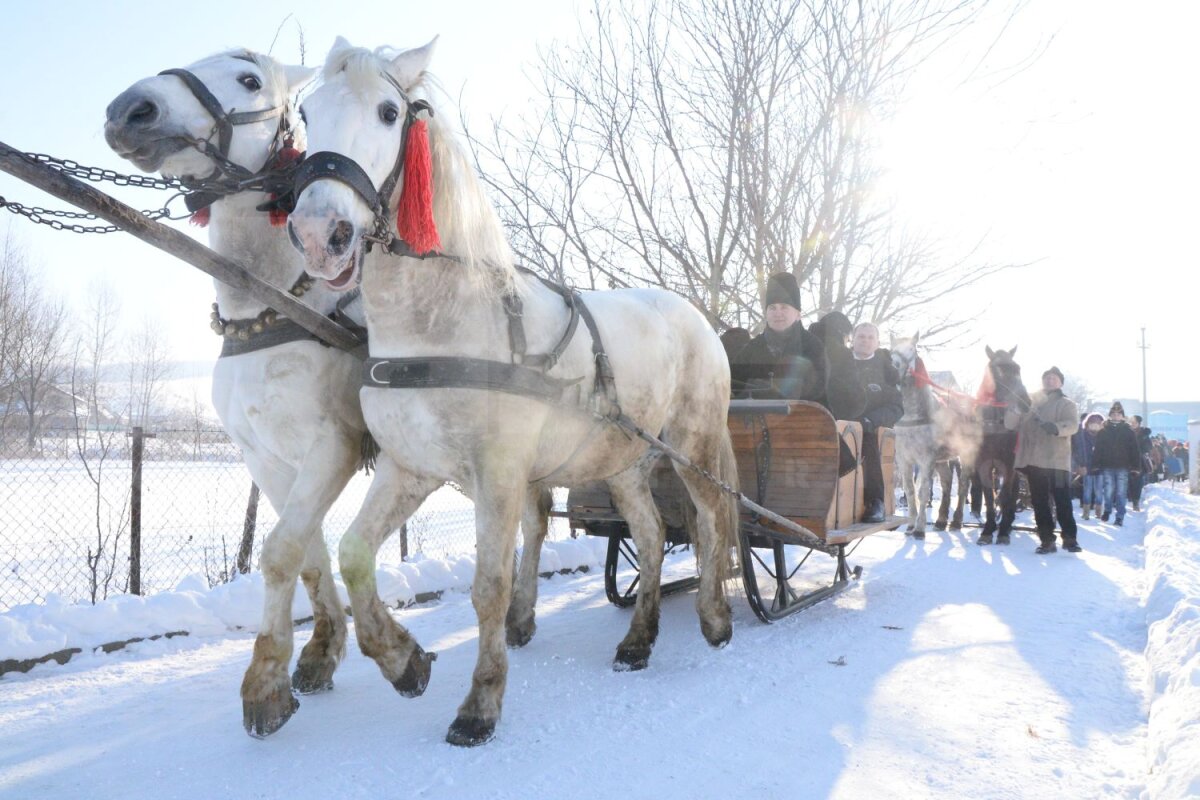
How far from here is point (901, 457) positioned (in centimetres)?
1062

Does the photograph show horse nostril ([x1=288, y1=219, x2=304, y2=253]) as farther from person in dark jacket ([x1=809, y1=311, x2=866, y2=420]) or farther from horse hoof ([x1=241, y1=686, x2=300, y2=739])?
person in dark jacket ([x1=809, y1=311, x2=866, y2=420])

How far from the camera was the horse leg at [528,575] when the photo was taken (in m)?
4.39

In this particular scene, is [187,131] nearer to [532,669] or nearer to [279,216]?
[279,216]

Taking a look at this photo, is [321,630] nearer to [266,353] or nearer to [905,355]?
[266,353]

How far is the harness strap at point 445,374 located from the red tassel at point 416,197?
404 mm

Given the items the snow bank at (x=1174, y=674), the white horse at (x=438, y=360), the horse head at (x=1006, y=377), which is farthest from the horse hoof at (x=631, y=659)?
the horse head at (x=1006, y=377)

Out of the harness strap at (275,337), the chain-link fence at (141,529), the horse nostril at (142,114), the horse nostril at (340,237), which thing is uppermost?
the horse nostril at (142,114)

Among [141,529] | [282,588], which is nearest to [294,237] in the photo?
[282,588]

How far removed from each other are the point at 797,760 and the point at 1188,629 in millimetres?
2580

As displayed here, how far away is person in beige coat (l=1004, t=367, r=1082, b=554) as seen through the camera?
344 inches

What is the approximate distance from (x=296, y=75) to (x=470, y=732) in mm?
2728

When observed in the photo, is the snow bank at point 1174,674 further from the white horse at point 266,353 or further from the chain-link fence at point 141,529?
the chain-link fence at point 141,529

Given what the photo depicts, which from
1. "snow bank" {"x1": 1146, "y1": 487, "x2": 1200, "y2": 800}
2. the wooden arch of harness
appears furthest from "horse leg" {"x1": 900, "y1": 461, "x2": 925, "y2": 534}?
the wooden arch of harness

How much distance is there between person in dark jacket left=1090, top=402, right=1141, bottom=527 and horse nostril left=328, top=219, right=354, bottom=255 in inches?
549
